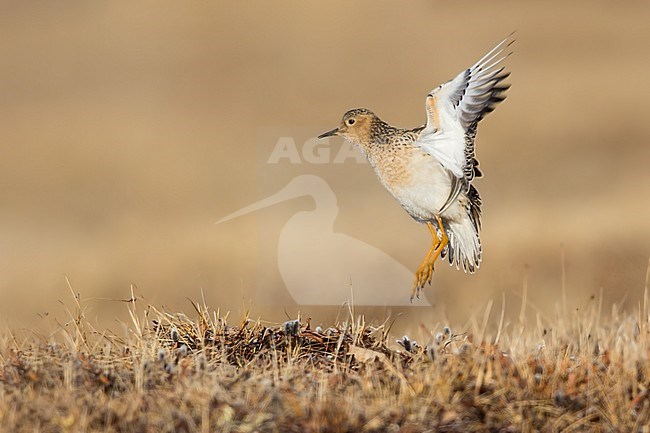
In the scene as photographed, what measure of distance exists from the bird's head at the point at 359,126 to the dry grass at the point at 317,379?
159 centimetres

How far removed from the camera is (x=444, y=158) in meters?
6.48

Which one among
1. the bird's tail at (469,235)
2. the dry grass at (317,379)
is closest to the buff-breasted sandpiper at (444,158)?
the bird's tail at (469,235)

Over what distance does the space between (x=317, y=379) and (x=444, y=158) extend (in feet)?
6.43

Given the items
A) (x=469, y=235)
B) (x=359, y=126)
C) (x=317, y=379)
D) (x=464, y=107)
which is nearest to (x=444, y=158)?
(x=464, y=107)

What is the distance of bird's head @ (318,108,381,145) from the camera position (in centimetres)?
725

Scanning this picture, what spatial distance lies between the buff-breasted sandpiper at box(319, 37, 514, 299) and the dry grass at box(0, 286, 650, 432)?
83 cm

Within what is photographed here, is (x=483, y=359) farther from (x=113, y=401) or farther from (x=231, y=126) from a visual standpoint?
(x=231, y=126)

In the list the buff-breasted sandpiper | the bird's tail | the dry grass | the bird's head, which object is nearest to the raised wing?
the buff-breasted sandpiper

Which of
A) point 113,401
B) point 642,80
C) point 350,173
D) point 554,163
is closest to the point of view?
point 113,401

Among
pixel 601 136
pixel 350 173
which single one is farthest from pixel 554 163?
pixel 350 173

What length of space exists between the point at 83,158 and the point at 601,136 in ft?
37.3

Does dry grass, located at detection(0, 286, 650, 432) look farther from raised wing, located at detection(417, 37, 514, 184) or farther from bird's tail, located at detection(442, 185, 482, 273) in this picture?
raised wing, located at detection(417, 37, 514, 184)

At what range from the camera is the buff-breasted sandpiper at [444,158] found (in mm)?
6305

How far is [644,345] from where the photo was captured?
18.0ft
